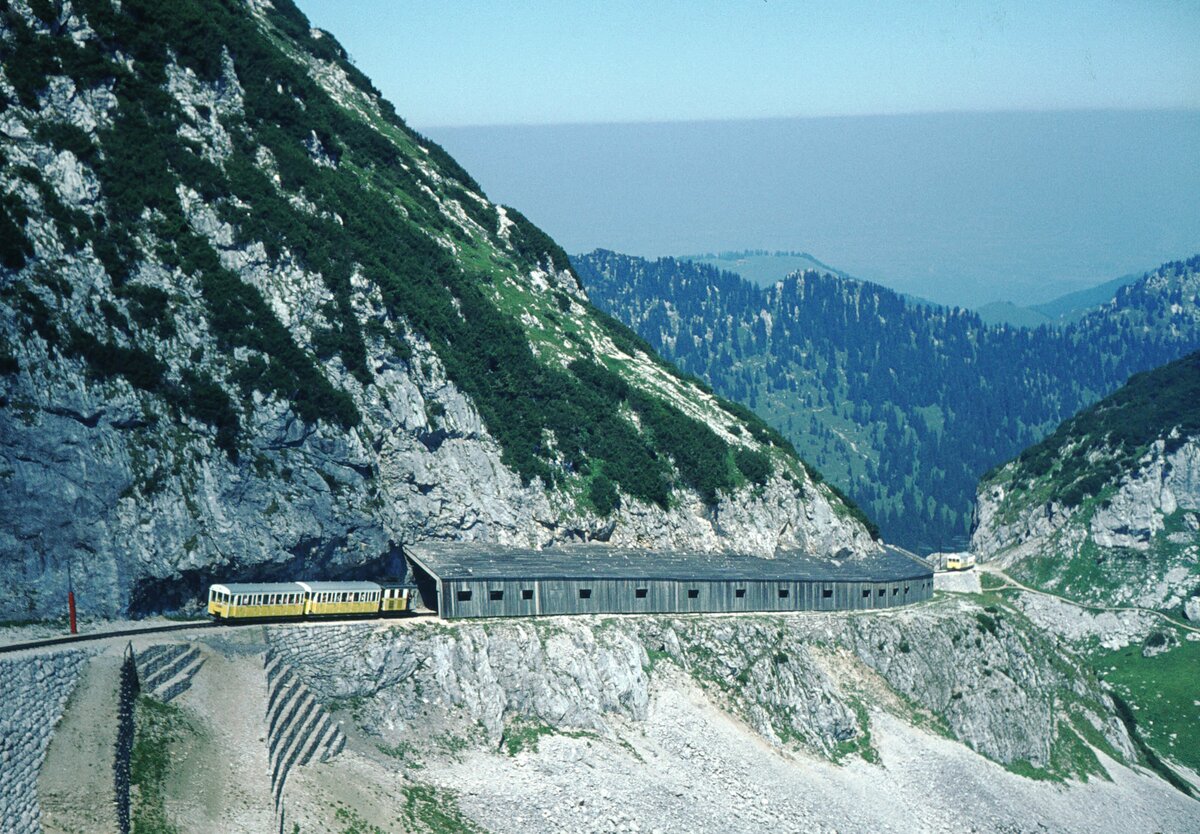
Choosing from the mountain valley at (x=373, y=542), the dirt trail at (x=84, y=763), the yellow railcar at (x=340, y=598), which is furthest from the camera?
the yellow railcar at (x=340, y=598)

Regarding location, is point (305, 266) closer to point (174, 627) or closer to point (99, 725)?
point (174, 627)

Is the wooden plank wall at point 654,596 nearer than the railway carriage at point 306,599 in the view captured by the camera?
No

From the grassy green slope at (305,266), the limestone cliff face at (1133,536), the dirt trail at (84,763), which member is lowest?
the dirt trail at (84,763)

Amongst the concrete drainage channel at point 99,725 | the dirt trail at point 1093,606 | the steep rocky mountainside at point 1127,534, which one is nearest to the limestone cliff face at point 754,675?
the concrete drainage channel at point 99,725

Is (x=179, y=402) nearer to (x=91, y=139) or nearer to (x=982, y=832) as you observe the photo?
(x=91, y=139)

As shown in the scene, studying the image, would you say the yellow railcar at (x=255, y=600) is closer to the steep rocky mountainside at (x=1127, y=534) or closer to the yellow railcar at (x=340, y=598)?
the yellow railcar at (x=340, y=598)

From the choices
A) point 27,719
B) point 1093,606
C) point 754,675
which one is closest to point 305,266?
Answer: point 754,675

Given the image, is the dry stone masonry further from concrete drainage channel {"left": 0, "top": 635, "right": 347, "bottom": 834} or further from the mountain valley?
the mountain valley
